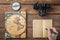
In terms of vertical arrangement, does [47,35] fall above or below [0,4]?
below

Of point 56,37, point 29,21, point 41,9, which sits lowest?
point 56,37

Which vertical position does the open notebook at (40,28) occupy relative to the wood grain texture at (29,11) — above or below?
below

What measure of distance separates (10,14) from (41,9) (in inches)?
11.6

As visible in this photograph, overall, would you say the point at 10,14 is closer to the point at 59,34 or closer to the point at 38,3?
the point at 38,3

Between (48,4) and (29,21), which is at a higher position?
(48,4)

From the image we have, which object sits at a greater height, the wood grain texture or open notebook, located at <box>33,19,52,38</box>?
the wood grain texture

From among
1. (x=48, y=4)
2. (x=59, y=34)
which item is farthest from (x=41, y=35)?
(x=48, y=4)

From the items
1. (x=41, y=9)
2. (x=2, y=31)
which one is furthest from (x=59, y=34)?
(x=2, y=31)

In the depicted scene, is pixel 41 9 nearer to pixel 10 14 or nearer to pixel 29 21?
pixel 29 21

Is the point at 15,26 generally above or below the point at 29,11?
below

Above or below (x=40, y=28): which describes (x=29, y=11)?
above

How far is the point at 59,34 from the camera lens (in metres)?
1.50

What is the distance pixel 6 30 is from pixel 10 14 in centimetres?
16

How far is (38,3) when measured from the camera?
148 centimetres
